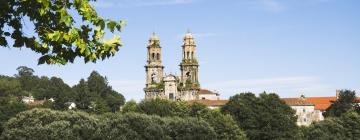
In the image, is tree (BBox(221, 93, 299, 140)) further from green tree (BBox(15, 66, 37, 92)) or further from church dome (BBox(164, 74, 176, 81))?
green tree (BBox(15, 66, 37, 92))

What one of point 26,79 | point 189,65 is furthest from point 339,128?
point 26,79

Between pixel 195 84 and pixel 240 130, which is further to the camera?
pixel 195 84

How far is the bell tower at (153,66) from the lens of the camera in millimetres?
127500

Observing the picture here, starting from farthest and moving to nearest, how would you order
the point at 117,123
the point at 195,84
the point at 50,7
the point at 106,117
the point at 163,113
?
the point at 195,84
the point at 163,113
the point at 106,117
the point at 117,123
the point at 50,7

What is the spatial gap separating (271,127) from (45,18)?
75.3m

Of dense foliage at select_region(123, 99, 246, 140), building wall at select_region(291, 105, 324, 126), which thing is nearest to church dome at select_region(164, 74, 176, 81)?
dense foliage at select_region(123, 99, 246, 140)

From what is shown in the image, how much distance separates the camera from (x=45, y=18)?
34.0 feet

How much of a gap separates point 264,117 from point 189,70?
145 feet

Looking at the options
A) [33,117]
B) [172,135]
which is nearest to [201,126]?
[172,135]

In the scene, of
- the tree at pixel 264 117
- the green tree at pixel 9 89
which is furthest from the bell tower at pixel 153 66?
the tree at pixel 264 117

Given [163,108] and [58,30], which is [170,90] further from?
[58,30]

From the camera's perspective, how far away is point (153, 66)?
128 m

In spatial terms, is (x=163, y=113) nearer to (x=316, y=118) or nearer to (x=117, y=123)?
(x=117, y=123)

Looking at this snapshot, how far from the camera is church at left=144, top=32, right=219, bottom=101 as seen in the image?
124125 millimetres
